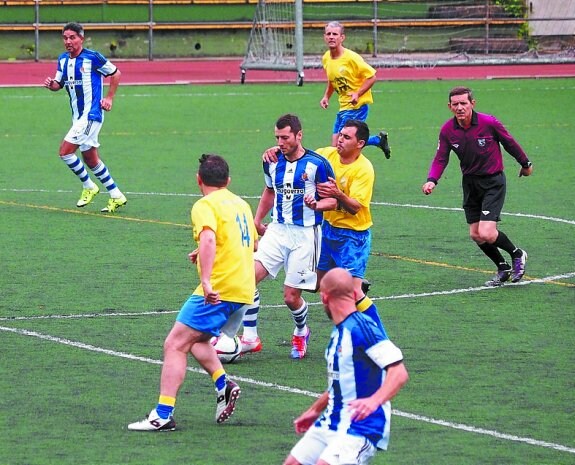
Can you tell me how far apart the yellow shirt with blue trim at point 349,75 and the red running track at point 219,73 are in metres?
18.7

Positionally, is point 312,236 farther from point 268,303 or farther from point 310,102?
point 310,102

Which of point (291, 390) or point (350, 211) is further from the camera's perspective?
point (350, 211)

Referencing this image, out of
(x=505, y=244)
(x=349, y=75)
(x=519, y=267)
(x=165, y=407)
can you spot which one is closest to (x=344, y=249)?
(x=165, y=407)

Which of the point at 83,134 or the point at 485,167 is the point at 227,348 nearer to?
the point at 485,167

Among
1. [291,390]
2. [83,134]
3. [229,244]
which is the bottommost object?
[291,390]

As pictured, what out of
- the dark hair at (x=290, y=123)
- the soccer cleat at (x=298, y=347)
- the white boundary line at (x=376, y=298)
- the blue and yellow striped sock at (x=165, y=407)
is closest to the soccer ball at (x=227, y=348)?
the soccer cleat at (x=298, y=347)

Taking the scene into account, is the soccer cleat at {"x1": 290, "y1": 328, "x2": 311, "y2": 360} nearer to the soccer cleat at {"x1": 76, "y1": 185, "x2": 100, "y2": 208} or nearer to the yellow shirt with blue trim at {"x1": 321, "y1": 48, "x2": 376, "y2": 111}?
the soccer cleat at {"x1": 76, "y1": 185, "x2": 100, "y2": 208}

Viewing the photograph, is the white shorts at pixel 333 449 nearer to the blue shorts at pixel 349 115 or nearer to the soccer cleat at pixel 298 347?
the soccer cleat at pixel 298 347

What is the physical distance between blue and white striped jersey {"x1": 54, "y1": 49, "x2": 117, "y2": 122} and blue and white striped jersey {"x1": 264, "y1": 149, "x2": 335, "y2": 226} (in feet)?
26.8

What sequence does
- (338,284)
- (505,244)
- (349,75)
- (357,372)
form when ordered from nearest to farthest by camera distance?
(338,284), (357,372), (505,244), (349,75)

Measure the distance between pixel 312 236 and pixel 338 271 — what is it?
4.21 m

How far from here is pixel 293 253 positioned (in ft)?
A: 36.3

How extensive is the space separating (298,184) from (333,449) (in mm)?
4382

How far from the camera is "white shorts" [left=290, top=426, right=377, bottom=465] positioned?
6.88 meters
